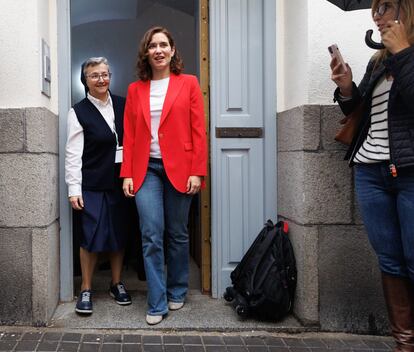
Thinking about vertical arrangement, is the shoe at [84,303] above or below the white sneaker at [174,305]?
above

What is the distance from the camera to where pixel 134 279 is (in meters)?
4.73

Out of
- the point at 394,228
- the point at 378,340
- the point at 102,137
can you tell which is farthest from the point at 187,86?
the point at 378,340

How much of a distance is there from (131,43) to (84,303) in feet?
12.0

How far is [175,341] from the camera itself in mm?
3355

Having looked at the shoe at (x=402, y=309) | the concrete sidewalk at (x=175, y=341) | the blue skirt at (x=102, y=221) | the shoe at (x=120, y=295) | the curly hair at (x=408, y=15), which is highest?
the curly hair at (x=408, y=15)

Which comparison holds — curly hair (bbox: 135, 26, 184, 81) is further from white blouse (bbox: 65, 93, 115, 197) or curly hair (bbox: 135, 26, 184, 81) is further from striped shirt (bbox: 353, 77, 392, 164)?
striped shirt (bbox: 353, 77, 392, 164)

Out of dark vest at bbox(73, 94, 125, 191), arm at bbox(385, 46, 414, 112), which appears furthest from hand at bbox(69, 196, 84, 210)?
arm at bbox(385, 46, 414, 112)

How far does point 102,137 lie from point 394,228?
2177 millimetres

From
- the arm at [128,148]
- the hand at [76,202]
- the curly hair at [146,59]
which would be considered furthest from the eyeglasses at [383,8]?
the hand at [76,202]

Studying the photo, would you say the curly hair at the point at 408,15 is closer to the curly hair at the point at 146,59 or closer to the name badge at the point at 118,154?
the curly hair at the point at 146,59

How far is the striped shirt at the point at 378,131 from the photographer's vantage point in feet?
9.12

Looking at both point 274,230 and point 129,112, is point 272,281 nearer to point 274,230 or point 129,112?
point 274,230

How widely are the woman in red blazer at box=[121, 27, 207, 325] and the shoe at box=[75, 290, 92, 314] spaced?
18.2 inches

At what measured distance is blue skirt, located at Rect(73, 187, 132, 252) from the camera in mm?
3826
